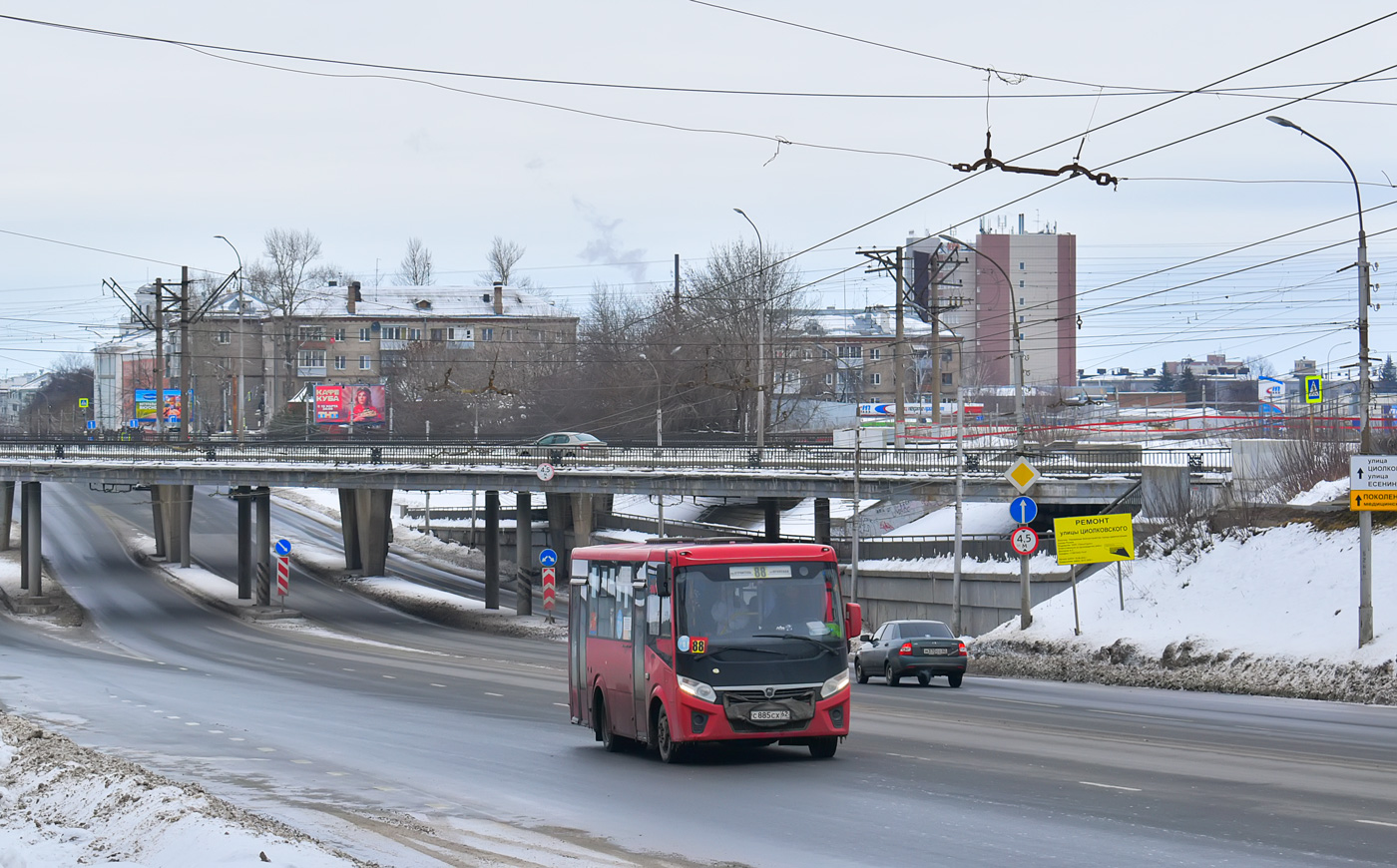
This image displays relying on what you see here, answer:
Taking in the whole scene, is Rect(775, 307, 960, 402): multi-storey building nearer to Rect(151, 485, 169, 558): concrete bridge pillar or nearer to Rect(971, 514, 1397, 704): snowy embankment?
Rect(151, 485, 169, 558): concrete bridge pillar

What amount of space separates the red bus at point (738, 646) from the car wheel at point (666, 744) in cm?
2

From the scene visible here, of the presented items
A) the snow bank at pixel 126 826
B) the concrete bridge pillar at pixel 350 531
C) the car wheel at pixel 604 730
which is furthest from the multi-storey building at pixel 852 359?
the snow bank at pixel 126 826

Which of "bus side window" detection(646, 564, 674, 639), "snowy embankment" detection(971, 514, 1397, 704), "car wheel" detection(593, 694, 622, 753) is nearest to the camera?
"bus side window" detection(646, 564, 674, 639)

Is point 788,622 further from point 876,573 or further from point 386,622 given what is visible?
point 386,622

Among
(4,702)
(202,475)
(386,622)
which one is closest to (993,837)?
(4,702)

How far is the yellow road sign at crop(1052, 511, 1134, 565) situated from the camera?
35.5 metres

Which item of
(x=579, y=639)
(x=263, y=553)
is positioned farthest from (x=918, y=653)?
(x=263, y=553)

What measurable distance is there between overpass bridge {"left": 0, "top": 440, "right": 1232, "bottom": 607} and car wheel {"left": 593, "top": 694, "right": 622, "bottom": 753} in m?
23.6

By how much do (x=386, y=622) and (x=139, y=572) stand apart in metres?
22.1

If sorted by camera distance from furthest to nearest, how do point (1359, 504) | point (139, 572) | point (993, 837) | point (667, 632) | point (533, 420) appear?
point (533, 420) < point (139, 572) < point (1359, 504) < point (667, 632) < point (993, 837)

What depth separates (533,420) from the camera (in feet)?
319

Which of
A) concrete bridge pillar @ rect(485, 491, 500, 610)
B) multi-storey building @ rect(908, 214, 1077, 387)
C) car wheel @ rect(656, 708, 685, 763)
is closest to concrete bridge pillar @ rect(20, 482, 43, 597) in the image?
concrete bridge pillar @ rect(485, 491, 500, 610)

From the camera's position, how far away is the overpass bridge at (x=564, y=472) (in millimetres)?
45500

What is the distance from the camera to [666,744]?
17.1m
